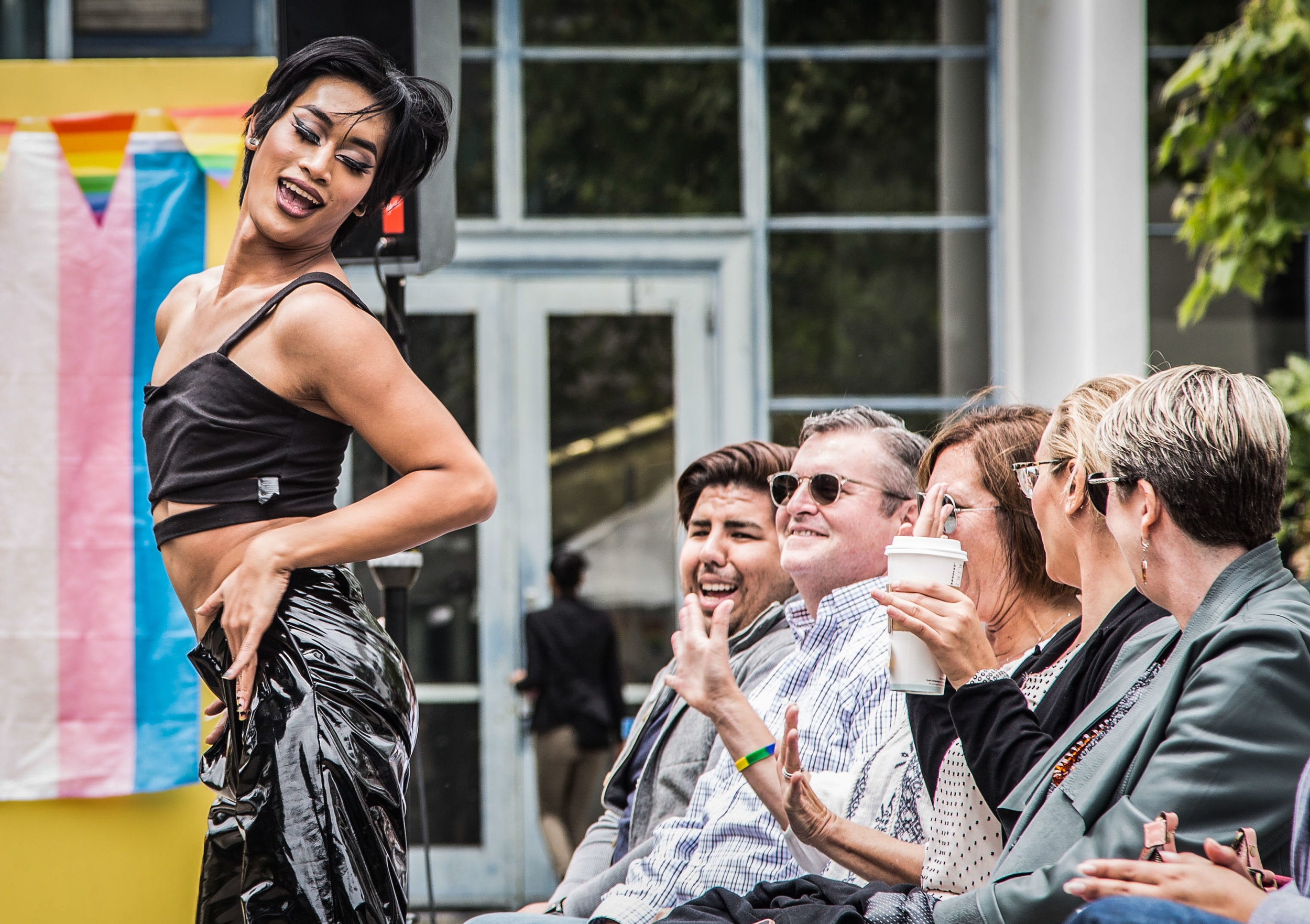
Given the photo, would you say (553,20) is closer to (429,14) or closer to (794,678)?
(429,14)

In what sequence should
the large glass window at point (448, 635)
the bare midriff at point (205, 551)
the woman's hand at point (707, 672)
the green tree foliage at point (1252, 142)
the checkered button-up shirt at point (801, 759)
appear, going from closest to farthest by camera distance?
the bare midriff at point (205, 551) → the woman's hand at point (707, 672) → the checkered button-up shirt at point (801, 759) → the green tree foliage at point (1252, 142) → the large glass window at point (448, 635)

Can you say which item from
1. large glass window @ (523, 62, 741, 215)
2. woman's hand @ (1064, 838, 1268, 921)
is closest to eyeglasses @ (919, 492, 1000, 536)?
woman's hand @ (1064, 838, 1268, 921)

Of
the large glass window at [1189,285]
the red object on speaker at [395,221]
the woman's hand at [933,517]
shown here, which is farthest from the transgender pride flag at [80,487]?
the large glass window at [1189,285]

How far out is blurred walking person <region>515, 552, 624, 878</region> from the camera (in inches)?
210

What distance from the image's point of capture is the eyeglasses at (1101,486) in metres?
1.72

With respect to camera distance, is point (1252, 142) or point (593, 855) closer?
point (593, 855)

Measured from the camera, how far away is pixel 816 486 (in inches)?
108

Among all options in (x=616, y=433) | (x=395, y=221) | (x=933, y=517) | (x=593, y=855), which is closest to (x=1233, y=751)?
(x=933, y=517)

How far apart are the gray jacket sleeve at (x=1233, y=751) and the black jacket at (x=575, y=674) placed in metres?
3.87

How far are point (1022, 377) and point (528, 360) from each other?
2191 millimetres

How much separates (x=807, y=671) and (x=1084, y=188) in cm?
325

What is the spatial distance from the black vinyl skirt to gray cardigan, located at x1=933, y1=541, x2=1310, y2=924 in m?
0.80

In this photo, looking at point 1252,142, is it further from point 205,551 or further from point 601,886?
point 205,551

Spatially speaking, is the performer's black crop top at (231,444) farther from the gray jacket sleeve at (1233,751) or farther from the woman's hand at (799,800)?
the gray jacket sleeve at (1233,751)
